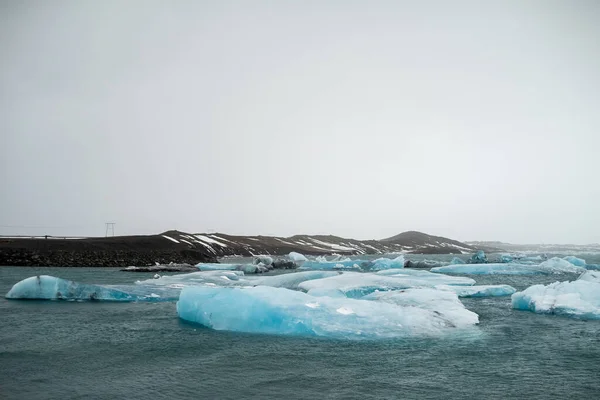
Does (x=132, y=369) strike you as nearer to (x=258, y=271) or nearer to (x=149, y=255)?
(x=258, y=271)

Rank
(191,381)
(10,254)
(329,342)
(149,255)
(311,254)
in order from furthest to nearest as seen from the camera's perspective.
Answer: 1. (311,254)
2. (149,255)
3. (10,254)
4. (329,342)
5. (191,381)

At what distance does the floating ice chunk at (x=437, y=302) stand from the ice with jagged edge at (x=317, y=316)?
0.05 metres

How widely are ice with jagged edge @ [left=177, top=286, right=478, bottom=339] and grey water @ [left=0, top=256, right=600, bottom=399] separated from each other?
25.5 inches

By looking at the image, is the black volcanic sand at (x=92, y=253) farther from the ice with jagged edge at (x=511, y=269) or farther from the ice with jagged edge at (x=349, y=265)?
the ice with jagged edge at (x=511, y=269)

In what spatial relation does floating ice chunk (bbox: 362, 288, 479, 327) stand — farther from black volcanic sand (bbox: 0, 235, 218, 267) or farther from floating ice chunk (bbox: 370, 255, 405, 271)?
black volcanic sand (bbox: 0, 235, 218, 267)

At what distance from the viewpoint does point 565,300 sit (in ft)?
70.5

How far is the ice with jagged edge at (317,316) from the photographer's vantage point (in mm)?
15953

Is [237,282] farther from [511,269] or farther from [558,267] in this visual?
[558,267]

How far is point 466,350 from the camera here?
1391cm

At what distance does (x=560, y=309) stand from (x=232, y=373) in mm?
17126

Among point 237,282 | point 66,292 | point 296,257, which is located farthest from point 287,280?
point 296,257

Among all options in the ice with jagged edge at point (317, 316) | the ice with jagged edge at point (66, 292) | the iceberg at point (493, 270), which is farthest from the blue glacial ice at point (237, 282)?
the iceberg at point (493, 270)

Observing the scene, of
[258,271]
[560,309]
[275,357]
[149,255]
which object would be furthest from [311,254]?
[275,357]

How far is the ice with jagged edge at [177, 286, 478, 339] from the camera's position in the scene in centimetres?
1595
